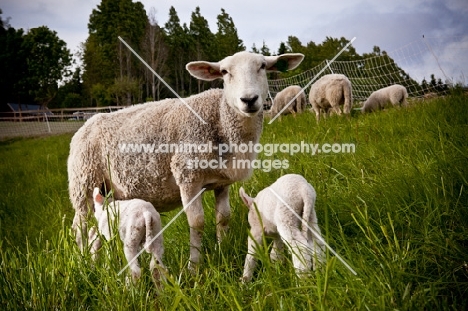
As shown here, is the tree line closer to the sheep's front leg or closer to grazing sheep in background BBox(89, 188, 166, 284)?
the sheep's front leg

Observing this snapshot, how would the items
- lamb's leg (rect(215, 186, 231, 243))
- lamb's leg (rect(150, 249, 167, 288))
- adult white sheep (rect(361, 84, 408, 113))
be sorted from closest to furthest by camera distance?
lamb's leg (rect(150, 249, 167, 288)) < lamb's leg (rect(215, 186, 231, 243)) < adult white sheep (rect(361, 84, 408, 113))

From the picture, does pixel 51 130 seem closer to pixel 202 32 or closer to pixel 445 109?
pixel 202 32

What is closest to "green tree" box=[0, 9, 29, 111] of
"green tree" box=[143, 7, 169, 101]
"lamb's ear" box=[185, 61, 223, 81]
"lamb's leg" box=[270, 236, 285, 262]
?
"green tree" box=[143, 7, 169, 101]

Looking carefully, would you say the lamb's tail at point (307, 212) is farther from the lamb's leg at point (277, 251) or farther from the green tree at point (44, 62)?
the green tree at point (44, 62)

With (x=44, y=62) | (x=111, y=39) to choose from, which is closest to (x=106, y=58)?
(x=111, y=39)

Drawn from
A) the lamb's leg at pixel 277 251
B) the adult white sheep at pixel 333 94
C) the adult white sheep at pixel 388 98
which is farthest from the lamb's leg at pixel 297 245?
the adult white sheep at pixel 388 98

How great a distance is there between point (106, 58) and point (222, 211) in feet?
14.2

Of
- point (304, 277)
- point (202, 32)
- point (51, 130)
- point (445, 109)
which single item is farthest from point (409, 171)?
point (51, 130)

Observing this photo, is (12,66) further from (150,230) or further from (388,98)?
(388,98)

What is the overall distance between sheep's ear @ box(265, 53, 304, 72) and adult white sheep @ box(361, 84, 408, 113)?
5875 mm

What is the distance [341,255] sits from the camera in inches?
60.7

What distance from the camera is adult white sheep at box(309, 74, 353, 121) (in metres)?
6.92

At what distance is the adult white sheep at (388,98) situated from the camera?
769 centimetres

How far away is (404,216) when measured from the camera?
72.7 inches
